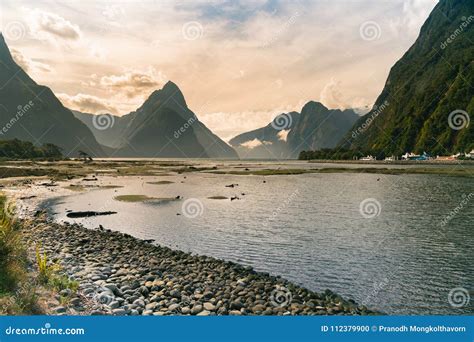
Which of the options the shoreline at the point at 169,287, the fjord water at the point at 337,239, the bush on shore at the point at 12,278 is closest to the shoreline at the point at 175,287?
the shoreline at the point at 169,287

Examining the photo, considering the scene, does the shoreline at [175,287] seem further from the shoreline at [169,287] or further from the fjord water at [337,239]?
the fjord water at [337,239]

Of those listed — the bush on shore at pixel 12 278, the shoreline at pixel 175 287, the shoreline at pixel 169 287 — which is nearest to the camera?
the bush on shore at pixel 12 278

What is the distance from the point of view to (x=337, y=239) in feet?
91.9

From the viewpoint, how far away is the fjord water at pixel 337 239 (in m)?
18.2

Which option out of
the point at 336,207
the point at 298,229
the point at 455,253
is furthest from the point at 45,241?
the point at 336,207

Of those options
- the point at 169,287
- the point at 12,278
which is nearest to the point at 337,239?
the point at 169,287

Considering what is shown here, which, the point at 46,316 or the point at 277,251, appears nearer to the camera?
the point at 46,316

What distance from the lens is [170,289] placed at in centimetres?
1528

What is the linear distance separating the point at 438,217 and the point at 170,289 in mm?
33869

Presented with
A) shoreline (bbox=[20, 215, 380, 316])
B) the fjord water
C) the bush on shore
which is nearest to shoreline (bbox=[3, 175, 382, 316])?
shoreline (bbox=[20, 215, 380, 316])

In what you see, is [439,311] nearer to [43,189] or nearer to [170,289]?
[170,289]

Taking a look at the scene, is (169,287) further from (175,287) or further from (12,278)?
(12,278)

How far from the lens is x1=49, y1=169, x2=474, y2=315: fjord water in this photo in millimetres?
18250

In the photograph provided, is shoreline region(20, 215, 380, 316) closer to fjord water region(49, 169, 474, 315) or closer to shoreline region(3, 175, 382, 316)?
shoreline region(3, 175, 382, 316)
